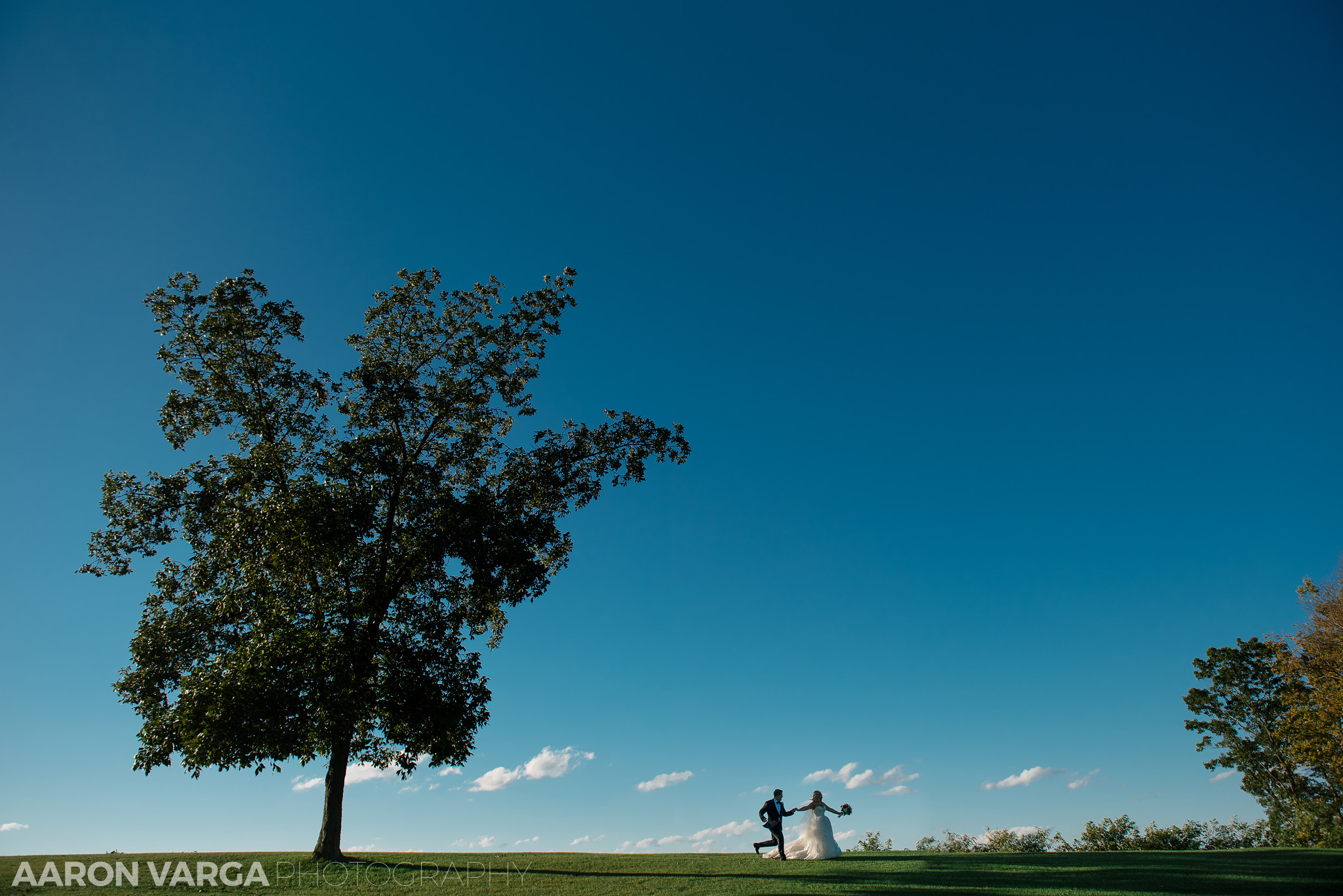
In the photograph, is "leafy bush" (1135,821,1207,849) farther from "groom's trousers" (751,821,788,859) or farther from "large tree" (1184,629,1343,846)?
"groom's trousers" (751,821,788,859)

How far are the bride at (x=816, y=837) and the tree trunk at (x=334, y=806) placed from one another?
12.8 metres

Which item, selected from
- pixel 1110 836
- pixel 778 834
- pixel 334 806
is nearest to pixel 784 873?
pixel 778 834

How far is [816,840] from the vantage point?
19.7 meters

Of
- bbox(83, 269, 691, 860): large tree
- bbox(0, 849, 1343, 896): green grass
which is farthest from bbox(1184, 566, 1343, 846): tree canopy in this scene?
bbox(83, 269, 691, 860): large tree

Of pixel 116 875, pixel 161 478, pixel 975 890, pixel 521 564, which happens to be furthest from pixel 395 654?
pixel 975 890

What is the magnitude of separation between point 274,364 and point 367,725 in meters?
12.8

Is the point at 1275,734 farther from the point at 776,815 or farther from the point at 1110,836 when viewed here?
the point at 776,815

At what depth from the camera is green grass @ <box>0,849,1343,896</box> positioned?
14055 mm

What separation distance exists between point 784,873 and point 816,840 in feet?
13.4

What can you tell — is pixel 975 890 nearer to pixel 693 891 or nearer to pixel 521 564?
pixel 693 891

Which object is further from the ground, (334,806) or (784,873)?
(334,806)

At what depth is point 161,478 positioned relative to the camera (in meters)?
22.9

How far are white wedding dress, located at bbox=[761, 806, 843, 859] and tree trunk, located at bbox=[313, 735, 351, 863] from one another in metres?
12.8

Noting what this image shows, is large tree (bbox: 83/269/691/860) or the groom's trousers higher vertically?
large tree (bbox: 83/269/691/860)
